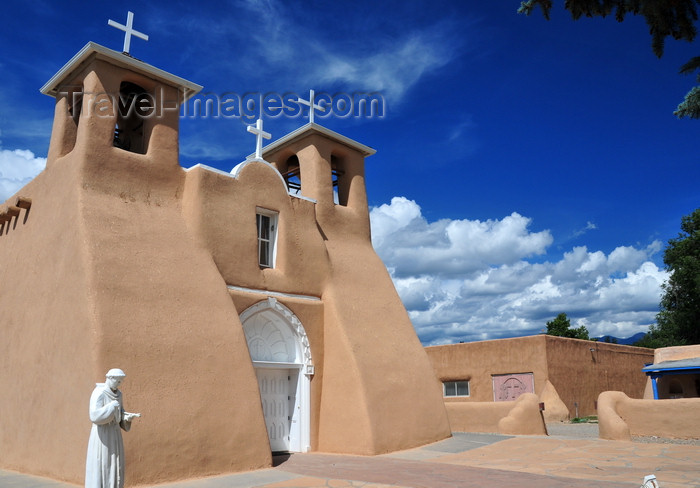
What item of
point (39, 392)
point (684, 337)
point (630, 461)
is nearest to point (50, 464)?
point (39, 392)

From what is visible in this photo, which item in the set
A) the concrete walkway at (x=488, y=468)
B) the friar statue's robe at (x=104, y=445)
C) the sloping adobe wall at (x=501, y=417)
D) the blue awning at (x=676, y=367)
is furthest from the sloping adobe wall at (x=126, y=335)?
the blue awning at (x=676, y=367)

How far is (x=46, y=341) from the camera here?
31.8 feet

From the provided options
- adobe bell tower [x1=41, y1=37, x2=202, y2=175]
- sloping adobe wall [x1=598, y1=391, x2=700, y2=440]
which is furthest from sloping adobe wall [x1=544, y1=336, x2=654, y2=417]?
adobe bell tower [x1=41, y1=37, x2=202, y2=175]

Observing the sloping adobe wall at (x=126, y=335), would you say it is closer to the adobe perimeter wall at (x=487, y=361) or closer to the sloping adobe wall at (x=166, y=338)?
the sloping adobe wall at (x=166, y=338)

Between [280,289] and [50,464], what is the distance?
17.8 ft

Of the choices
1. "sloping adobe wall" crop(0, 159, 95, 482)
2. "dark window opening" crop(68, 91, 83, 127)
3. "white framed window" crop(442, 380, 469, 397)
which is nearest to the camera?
"sloping adobe wall" crop(0, 159, 95, 482)

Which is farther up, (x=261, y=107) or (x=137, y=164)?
(x=261, y=107)

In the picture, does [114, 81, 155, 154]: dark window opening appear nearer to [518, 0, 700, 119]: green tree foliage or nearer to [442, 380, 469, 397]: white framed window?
[518, 0, 700, 119]: green tree foliage

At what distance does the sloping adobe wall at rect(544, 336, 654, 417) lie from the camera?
71.1ft

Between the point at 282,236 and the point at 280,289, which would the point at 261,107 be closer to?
the point at 282,236

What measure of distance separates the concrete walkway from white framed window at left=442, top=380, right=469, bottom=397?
1072 centimetres

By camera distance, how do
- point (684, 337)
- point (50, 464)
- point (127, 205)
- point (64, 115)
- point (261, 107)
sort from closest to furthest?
1. point (50, 464)
2. point (127, 205)
3. point (64, 115)
4. point (261, 107)
5. point (684, 337)

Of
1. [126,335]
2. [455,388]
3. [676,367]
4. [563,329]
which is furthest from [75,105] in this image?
[563,329]

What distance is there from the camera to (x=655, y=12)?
655cm
